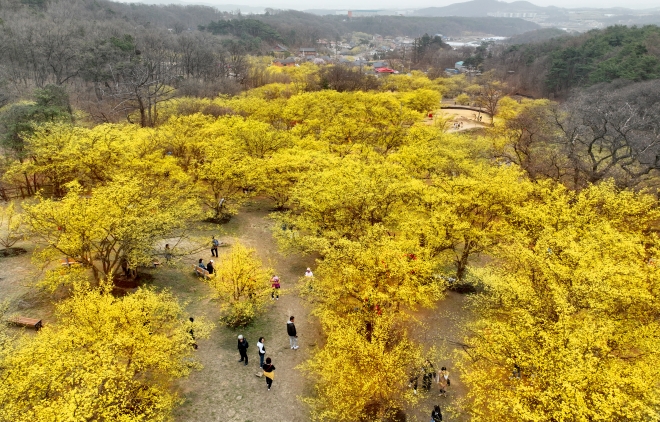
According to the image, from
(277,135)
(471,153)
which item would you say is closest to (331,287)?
(277,135)

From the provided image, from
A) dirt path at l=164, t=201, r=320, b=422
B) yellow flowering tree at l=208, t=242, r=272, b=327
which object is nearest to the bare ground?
dirt path at l=164, t=201, r=320, b=422

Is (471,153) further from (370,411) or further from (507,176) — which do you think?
(370,411)

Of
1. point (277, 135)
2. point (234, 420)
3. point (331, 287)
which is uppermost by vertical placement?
point (277, 135)

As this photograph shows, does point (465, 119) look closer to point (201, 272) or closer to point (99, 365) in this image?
point (201, 272)

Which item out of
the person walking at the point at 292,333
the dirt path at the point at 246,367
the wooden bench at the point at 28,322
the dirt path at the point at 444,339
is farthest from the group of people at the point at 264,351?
the wooden bench at the point at 28,322

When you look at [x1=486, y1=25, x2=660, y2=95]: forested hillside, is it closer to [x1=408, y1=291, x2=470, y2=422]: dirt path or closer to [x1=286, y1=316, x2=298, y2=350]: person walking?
[x1=408, y1=291, x2=470, y2=422]: dirt path

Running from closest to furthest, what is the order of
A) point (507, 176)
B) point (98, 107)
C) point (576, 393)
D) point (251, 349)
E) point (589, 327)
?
point (576, 393) < point (589, 327) < point (251, 349) < point (507, 176) < point (98, 107)

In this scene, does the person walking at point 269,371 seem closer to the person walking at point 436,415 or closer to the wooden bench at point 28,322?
the person walking at point 436,415

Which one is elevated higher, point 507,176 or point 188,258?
point 507,176
